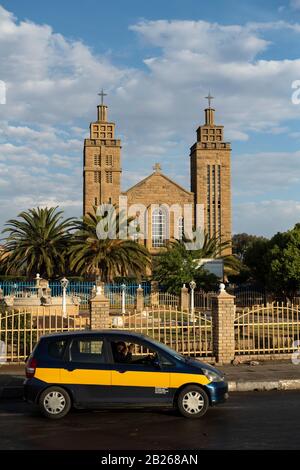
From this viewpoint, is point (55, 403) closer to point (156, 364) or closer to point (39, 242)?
point (156, 364)

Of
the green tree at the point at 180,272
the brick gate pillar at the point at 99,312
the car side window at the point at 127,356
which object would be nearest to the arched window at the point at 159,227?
the green tree at the point at 180,272

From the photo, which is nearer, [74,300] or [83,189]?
[74,300]

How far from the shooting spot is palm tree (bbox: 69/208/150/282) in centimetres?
4416

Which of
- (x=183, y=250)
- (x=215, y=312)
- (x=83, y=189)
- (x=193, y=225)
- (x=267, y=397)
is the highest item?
(x=83, y=189)

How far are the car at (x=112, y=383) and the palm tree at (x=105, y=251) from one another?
35010 mm

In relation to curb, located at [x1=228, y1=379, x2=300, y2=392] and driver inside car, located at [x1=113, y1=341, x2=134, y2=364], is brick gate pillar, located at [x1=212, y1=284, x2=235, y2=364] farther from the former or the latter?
driver inside car, located at [x1=113, y1=341, x2=134, y2=364]

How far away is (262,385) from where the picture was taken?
1109cm

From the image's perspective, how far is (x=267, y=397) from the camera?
399 inches

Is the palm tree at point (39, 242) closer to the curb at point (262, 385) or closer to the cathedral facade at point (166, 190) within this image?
the cathedral facade at point (166, 190)

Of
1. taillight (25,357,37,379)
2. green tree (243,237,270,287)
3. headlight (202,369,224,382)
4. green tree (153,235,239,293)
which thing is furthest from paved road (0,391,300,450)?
green tree (243,237,270,287)

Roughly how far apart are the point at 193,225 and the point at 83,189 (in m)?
16.1
